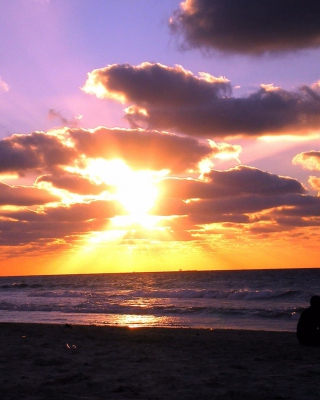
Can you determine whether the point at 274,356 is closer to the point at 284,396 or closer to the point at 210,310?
the point at 284,396

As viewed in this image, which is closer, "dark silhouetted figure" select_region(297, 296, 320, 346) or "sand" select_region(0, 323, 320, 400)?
"sand" select_region(0, 323, 320, 400)

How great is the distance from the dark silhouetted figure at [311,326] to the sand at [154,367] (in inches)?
10.5

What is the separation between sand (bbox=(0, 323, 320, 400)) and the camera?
7070 millimetres

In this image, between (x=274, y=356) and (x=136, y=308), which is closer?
(x=274, y=356)

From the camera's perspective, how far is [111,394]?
273 inches

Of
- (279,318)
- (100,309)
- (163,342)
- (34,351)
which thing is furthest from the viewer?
(100,309)

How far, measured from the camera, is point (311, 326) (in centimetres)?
1241

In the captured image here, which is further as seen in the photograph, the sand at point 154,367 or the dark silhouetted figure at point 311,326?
the dark silhouetted figure at point 311,326

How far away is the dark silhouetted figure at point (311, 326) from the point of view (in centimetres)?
1231

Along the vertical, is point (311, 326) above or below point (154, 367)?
above

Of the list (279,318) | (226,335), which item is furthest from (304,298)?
(226,335)

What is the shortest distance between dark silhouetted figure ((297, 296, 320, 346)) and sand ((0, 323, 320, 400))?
27 cm

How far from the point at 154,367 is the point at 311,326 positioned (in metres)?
5.02

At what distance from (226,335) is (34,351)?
625 centimetres
